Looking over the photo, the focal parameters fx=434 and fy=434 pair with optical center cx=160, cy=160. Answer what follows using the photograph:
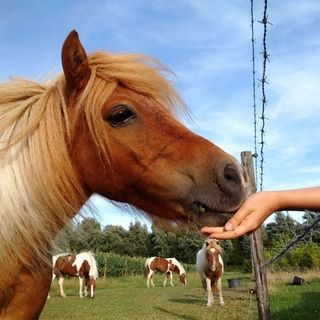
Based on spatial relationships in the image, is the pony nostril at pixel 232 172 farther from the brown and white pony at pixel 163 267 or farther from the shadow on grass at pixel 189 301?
the brown and white pony at pixel 163 267

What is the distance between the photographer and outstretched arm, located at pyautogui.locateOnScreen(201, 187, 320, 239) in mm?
1857

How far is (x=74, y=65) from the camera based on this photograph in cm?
239

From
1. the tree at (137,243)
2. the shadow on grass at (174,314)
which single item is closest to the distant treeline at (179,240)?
the tree at (137,243)

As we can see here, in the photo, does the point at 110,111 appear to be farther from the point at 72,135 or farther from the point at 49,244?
the point at 49,244

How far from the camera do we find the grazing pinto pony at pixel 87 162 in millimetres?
2188

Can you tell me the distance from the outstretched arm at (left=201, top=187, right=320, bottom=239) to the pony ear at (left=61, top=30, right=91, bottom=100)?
3.67 ft

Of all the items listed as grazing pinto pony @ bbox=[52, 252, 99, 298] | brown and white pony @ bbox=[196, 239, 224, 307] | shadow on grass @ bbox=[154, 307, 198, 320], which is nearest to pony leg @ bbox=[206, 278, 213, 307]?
brown and white pony @ bbox=[196, 239, 224, 307]

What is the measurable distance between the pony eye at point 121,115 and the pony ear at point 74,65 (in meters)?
0.25

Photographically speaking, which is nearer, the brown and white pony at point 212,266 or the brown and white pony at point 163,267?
the brown and white pony at point 212,266

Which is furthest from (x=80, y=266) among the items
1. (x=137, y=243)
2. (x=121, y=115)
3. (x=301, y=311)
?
(x=137, y=243)

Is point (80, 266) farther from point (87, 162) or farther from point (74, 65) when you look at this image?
point (74, 65)

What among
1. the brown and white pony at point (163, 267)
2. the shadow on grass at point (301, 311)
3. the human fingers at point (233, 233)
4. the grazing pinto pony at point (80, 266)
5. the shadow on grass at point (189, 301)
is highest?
the brown and white pony at point (163, 267)

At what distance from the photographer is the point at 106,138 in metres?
2.37

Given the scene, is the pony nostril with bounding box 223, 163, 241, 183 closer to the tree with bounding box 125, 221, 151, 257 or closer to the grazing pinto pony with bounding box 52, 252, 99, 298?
the grazing pinto pony with bounding box 52, 252, 99, 298
